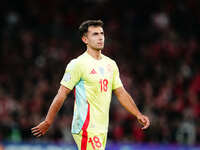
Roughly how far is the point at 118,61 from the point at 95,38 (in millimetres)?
8261

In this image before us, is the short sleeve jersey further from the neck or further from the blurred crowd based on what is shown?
the blurred crowd

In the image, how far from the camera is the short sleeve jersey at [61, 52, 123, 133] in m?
8.05

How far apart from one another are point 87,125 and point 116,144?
5.74 metres

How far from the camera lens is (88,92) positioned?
26.5ft

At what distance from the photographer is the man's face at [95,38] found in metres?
8.19

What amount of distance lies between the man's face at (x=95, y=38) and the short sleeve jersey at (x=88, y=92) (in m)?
0.19

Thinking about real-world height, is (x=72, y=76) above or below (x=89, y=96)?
above

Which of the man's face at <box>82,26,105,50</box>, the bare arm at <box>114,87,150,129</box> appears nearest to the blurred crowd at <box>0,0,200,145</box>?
the bare arm at <box>114,87,150,129</box>

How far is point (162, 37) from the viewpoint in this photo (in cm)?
1684

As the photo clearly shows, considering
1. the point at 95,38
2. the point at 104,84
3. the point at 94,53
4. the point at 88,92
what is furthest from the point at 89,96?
the point at 95,38

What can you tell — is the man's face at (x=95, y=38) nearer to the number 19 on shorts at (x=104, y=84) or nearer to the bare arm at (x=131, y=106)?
the number 19 on shorts at (x=104, y=84)

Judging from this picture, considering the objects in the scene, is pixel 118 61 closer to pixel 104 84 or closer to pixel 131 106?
pixel 131 106

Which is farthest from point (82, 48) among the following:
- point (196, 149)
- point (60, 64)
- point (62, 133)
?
point (196, 149)

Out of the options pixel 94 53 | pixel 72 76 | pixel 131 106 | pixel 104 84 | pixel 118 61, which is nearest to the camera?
pixel 72 76
